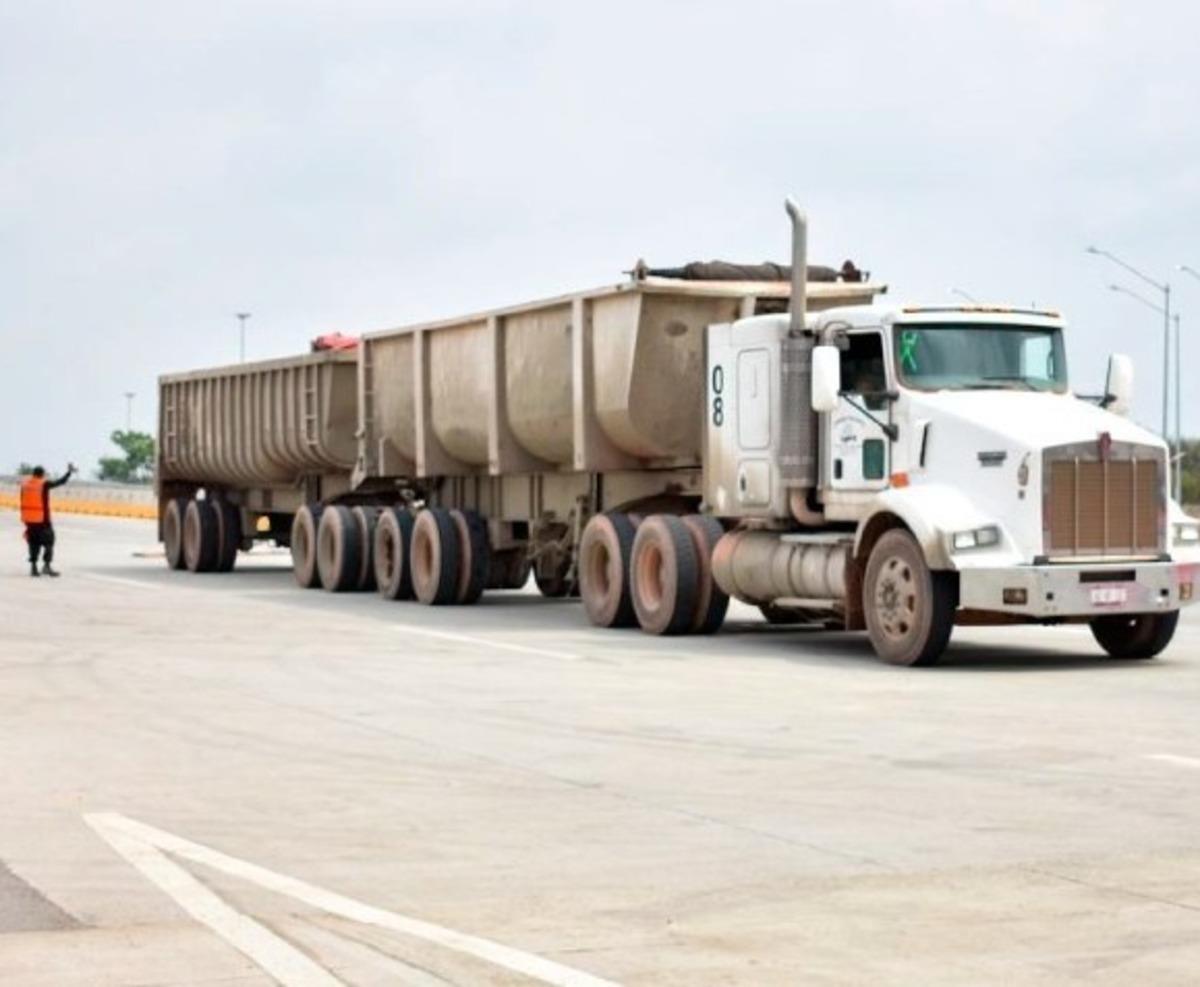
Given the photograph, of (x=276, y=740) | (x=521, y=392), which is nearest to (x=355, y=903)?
(x=276, y=740)

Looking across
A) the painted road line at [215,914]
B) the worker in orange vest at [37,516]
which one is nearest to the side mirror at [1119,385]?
the painted road line at [215,914]

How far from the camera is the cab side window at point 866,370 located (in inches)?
829

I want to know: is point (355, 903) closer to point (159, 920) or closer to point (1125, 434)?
point (159, 920)

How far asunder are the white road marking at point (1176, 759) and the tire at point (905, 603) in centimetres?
601

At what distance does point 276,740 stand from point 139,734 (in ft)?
2.74

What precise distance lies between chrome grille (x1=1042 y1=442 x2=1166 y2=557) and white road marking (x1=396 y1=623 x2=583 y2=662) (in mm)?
3980

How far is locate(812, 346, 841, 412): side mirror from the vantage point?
21.0 metres

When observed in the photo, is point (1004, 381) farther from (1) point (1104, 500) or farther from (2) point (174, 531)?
(2) point (174, 531)

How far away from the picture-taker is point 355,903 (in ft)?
29.5

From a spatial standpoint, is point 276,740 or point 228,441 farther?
point 228,441

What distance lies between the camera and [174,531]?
40.2 m

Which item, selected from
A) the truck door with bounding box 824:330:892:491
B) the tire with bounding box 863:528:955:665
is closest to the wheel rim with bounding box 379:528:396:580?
the truck door with bounding box 824:330:892:491

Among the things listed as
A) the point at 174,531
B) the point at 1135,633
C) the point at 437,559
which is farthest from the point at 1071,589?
the point at 174,531

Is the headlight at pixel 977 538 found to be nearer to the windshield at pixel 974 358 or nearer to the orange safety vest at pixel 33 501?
the windshield at pixel 974 358
